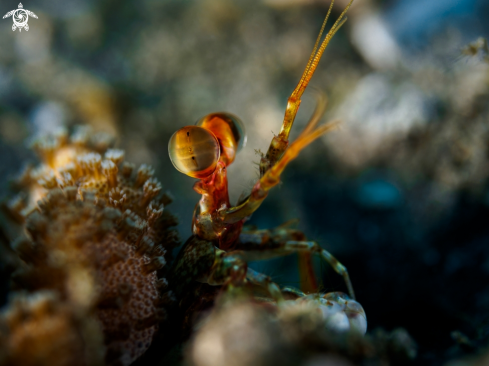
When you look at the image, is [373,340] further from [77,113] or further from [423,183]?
[77,113]

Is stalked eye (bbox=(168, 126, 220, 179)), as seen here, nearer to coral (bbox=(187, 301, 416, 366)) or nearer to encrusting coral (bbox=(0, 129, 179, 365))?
encrusting coral (bbox=(0, 129, 179, 365))

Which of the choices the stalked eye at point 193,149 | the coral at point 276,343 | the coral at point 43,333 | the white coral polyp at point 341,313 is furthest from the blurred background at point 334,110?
the coral at point 43,333

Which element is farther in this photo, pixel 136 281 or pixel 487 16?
pixel 487 16

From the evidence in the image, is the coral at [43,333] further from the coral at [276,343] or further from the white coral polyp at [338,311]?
the white coral polyp at [338,311]

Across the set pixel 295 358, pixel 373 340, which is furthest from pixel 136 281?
pixel 373 340

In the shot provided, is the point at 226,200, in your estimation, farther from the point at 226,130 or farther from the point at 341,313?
the point at 341,313

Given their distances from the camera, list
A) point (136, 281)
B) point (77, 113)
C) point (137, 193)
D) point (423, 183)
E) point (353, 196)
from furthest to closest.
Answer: point (77, 113) < point (353, 196) < point (423, 183) < point (137, 193) < point (136, 281)

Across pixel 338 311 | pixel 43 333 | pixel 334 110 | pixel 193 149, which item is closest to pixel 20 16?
pixel 334 110

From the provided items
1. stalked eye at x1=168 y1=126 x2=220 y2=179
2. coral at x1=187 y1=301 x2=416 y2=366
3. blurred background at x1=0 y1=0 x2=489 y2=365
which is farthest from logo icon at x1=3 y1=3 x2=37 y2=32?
coral at x1=187 y1=301 x2=416 y2=366
